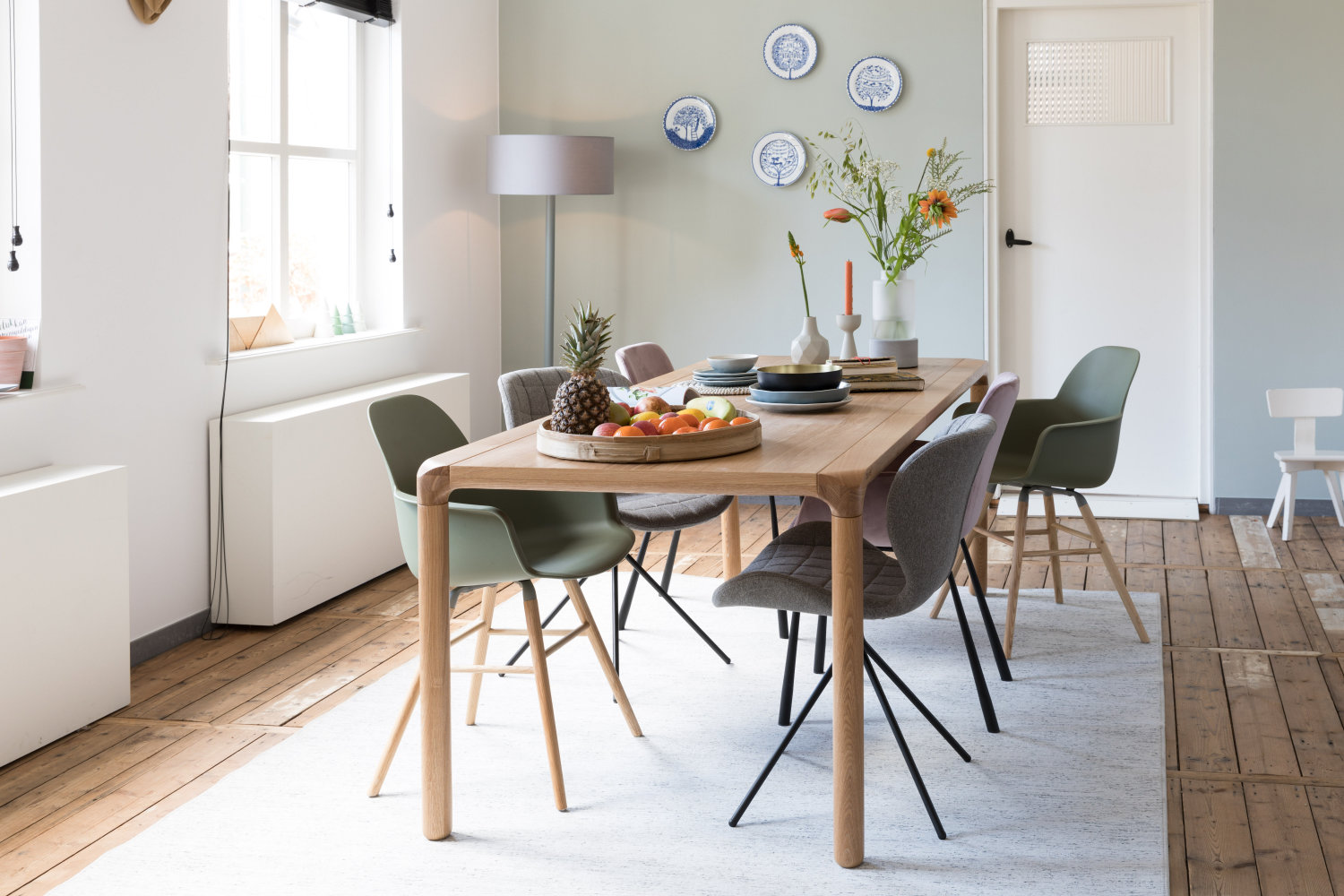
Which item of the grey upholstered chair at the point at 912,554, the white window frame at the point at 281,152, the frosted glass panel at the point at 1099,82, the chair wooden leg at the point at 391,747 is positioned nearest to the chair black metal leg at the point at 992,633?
the grey upholstered chair at the point at 912,554

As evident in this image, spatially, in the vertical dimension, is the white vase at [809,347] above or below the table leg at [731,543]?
above

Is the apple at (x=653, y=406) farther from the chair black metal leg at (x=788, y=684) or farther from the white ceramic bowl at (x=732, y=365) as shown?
the white ceramic bowl at (x=732, y=365)

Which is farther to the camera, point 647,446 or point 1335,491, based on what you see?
point 1335,491

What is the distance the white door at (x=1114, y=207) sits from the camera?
6.06 m

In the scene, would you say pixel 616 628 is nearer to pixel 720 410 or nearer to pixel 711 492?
pixel 720 410

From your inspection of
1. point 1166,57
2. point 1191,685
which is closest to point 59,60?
point 1191,685

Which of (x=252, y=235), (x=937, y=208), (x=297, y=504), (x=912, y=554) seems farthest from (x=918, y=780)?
(x=252, y=235)

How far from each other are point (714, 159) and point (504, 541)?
3998 mm

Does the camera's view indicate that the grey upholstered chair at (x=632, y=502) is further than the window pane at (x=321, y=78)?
No

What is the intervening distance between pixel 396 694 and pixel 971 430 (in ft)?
5.92

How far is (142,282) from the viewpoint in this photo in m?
3.94

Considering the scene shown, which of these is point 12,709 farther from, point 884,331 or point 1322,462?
point 1322,462

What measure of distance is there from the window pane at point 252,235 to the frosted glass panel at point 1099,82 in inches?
137

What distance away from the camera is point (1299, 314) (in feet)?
19.4
